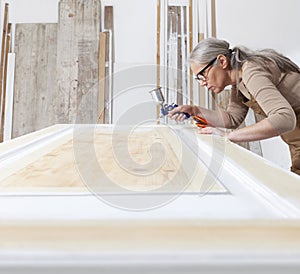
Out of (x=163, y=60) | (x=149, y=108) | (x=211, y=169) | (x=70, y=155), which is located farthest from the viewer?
(x=163, y=60)

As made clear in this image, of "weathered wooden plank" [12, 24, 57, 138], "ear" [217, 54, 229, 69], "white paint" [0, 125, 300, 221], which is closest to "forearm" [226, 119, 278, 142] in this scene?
"ear" [217, 54, 229, 69]

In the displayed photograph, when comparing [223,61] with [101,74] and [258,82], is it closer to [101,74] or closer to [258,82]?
[258,82]

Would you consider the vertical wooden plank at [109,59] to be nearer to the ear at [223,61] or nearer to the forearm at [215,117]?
the forearm at [215,117]

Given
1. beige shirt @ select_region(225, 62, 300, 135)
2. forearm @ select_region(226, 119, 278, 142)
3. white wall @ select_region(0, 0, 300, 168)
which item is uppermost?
white wall @ select_region(0, 0, 300, 168)

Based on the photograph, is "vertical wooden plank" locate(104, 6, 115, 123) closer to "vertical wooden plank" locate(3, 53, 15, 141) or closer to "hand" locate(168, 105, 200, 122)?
"vertical wooden plank" locate(3, 53, 15, 141)

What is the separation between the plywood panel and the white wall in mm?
→ 2331

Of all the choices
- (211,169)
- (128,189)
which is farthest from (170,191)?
(211,169)

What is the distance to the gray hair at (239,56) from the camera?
4.76 ft

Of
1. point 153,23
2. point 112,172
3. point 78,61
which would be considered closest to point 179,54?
point 153,23

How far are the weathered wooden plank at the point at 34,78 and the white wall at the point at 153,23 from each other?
453mm

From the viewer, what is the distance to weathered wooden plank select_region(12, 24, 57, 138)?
3250 mm

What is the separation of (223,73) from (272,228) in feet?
4.21

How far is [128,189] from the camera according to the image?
55 centimetres

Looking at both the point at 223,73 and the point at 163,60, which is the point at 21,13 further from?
A: the point at 223,73
